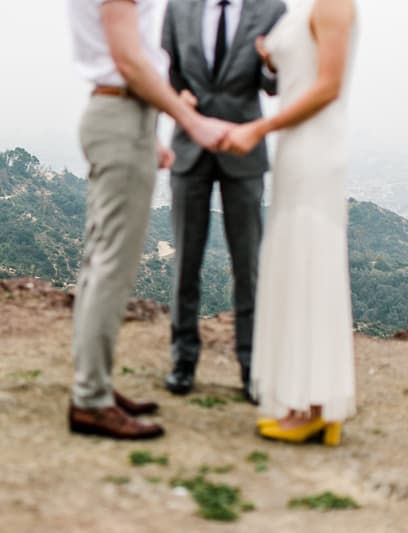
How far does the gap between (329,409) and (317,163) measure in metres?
1.06

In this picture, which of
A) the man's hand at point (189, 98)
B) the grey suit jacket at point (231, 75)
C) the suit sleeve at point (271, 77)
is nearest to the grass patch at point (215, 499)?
the grey suit jacket at point (231, 75)

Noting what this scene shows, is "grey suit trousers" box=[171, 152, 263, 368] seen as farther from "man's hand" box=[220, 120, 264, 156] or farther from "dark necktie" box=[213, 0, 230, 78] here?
"man's hand" box=[220, 120, 264, 156]

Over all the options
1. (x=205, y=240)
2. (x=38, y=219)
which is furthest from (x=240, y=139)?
(x=38, y=219)

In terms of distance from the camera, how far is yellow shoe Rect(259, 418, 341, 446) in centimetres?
355

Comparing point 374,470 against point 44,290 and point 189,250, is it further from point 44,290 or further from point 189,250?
point 44,290

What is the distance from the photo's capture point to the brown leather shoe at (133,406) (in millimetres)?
3598

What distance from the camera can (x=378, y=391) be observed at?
5078mm

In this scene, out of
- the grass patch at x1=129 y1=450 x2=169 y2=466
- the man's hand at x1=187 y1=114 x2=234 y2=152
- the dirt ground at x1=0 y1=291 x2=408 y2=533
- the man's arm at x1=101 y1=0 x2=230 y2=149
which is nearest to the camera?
the dirt ground at x1=0 y1=291 x2=408 y2=533

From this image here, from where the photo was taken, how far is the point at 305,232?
328 centimetres

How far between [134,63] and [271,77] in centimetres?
95

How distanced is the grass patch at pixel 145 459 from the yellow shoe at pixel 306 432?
2.08 feet

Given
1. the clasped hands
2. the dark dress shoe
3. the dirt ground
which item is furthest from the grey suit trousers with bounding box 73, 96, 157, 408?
the dark dress shoe

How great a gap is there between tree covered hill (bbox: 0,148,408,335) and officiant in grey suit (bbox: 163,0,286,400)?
40.3 meters

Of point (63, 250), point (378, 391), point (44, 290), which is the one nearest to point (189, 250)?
point (378, 391)
